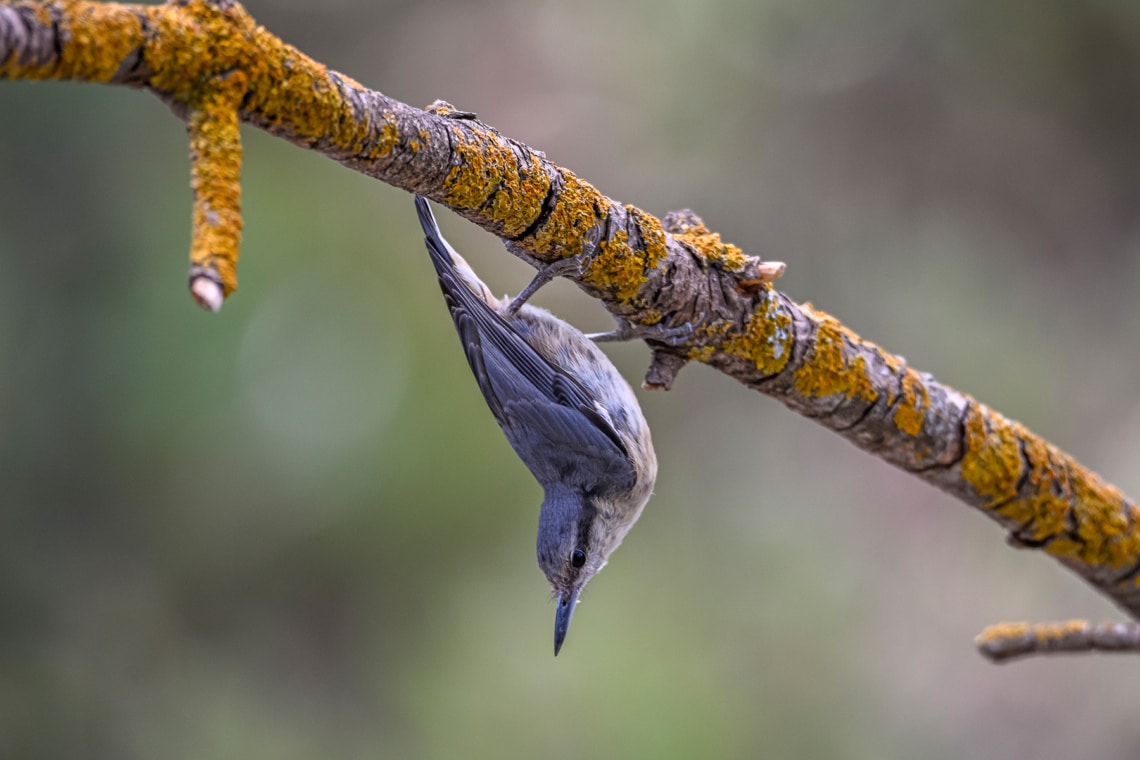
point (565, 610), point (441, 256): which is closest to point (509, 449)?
point (565, 610)

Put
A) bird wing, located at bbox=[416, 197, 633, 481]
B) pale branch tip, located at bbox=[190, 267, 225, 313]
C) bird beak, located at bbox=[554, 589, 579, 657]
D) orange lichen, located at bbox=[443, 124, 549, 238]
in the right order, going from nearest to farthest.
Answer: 1. pale branch tip, located at bbox=[190, 267, 225, 313]
2. orange lichen, located at bbox=[443, 124, 549, 238]
3. bird wing, located at bbox=[416, 197, 633, 481]
4. bird beak, located at bbox=[554, 589, 579, 657]

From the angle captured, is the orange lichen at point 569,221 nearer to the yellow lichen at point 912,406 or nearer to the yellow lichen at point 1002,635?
the yellow lichen at point 912,406

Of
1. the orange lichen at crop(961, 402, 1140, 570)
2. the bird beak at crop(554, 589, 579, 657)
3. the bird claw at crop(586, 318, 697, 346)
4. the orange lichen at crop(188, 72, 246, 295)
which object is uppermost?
the bird claw at crop(586, 318, 697, 346)

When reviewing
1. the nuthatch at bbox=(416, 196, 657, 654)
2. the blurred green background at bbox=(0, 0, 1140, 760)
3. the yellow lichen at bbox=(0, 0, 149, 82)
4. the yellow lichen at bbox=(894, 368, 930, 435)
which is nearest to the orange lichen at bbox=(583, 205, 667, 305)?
the yellow lichen at bbox=(894, 368, 930, 435)

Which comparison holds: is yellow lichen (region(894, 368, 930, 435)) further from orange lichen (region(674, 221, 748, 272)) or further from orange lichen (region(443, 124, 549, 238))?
orange lichen (region(443, 124, 549, 238))

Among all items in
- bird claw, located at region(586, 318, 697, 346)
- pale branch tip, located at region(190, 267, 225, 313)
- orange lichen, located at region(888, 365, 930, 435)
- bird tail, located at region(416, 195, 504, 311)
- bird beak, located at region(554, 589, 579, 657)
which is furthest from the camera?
bird beak, located at region(554, 589, 579, 657)

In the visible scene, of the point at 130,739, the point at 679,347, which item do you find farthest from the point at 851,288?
the point at 130,739

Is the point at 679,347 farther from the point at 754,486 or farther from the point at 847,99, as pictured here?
the point at 847,99
